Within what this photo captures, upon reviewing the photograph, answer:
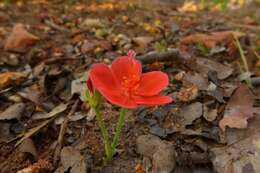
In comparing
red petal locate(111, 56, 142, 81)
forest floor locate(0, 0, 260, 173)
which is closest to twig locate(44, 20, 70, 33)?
forest floor locate(0, 0, 260, 173)

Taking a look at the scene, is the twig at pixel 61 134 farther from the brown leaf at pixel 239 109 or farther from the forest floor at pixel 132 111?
the brown leaf at pixel 239 109

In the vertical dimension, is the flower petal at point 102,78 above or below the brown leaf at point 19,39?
above

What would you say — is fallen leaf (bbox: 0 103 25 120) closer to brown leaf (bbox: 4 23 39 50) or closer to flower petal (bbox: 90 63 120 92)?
flower petal (bbox: 90 63 120 92)

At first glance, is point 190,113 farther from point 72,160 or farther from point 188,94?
point 72,160

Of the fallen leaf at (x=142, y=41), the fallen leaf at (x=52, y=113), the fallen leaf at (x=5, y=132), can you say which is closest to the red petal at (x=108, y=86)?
the fallen leaf at (x=52, y=113)

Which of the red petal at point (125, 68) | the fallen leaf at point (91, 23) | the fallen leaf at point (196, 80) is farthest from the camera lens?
the fallen leaf at point (91, 23)

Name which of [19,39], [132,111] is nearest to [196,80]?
[132,111]

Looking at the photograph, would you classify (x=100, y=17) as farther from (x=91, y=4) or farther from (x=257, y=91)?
(x=257, y=91)

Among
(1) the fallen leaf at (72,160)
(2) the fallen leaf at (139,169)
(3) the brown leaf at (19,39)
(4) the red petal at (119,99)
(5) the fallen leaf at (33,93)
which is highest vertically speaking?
(4) the red petal at (119,99)
